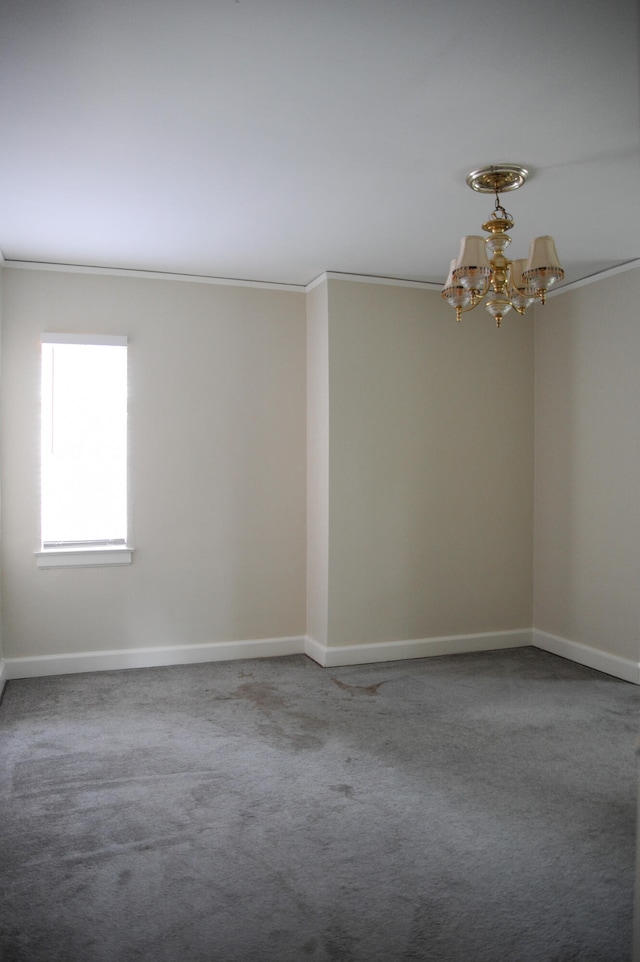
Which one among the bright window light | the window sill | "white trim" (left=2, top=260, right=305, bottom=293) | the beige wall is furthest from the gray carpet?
"white trim" (left=2, top=260, right=305, bottom=293)

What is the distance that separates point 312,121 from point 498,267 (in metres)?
1.16

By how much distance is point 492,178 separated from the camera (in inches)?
132

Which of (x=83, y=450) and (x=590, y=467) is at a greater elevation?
(x=83, y=450)

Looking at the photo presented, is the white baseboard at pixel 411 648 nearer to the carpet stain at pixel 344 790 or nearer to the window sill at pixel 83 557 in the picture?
the window sill at pixel 83 557

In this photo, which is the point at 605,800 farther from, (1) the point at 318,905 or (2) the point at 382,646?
(2) the point at 382,646

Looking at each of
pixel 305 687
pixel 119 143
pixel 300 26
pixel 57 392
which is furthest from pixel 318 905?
pixel 57 392

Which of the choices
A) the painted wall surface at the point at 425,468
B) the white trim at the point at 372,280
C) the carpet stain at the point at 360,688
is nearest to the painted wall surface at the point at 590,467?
the painted wall surface at the point at 425,468

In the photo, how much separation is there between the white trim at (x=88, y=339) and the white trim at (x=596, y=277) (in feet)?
10.2

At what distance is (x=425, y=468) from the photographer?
543 centimetres

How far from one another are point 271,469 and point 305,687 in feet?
5.22

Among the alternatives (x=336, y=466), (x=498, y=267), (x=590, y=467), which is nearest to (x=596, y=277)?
(x=590, y=467)

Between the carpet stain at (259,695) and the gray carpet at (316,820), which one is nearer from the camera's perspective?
the gray carpet at (316,820)

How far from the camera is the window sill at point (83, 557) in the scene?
16.1 feet

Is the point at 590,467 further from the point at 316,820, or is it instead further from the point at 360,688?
the point at 316,820
